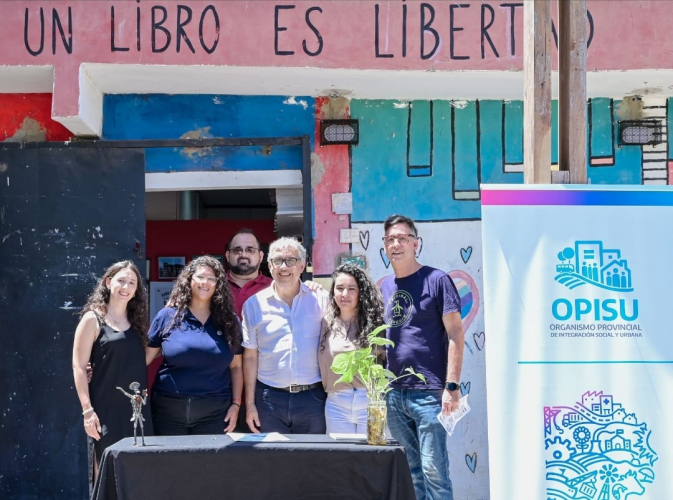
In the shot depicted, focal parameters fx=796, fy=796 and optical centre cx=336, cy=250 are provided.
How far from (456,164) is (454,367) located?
2403mm

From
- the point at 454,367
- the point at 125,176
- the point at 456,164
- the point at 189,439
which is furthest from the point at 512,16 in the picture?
the point at 189,439

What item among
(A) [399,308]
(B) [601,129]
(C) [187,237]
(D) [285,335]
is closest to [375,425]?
(A) [399,308]

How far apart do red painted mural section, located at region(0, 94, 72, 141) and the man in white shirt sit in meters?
2.58

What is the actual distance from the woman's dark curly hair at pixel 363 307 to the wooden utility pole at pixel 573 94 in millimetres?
1395

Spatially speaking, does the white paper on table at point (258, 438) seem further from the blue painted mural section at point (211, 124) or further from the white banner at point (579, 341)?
the blue painted mural section at point (211, 124)

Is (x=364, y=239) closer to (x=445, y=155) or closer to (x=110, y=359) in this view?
(x=445, y=155)

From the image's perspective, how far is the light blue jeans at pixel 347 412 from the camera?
465cm

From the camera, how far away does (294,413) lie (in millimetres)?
4703

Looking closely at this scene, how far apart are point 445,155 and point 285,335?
2.45 meters

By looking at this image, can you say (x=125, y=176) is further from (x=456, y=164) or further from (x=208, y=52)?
(x=456, y=164)

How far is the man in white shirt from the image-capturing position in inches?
186

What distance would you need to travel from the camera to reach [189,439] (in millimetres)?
4113

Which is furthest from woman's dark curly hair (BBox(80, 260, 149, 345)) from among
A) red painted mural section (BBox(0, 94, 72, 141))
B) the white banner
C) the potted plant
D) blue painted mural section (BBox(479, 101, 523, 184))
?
blue painted mural section (BBox(479, 101, 523, 184))

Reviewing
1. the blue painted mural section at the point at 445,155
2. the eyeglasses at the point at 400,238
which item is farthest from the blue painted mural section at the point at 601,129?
the eyeglasses at the point at 400,238
